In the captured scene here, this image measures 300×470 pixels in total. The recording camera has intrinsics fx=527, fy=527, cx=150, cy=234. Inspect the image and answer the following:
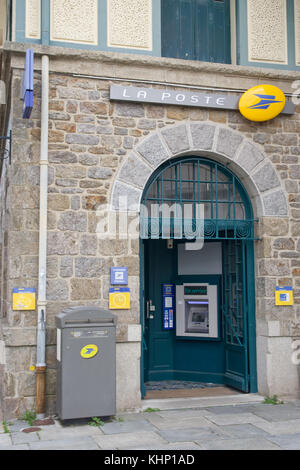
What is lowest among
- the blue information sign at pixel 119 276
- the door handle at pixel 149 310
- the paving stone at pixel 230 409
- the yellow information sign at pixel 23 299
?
the paving stone at pixel 230 409

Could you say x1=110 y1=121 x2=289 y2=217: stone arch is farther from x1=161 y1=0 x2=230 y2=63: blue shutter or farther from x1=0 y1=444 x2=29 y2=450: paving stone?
x1=0 y1=444 x2=29 y2=450: paving stone

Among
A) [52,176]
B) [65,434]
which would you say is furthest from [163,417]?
[52,176]

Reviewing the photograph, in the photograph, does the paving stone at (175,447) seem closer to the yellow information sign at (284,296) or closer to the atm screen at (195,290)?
the yellow information sign at (284,296)

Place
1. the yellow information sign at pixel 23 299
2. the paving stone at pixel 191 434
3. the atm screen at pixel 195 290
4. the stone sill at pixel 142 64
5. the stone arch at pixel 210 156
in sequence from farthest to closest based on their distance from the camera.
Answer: the atm screen at pixel 195 290 < the stone arch at pixel 210 156 < the stone sill at pixel 142 64 < the yellow information sign at pixel 23 299 < the paving stone at pixel 191 434

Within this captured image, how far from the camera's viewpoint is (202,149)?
784 centimetres

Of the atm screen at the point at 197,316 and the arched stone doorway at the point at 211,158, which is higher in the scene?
the arched stone doorway at the point at 211,158

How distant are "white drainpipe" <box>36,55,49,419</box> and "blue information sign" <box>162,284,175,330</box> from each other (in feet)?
10.5

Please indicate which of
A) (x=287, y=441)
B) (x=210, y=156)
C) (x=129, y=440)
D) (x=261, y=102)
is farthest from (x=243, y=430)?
(x=261, y=102)

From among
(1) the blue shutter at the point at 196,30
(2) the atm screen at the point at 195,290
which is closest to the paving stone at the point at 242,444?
(2) the atm screen at the point at 195,290

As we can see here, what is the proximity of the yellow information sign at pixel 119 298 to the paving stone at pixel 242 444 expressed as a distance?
224 centimetres

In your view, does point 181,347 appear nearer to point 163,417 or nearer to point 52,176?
point 163,417

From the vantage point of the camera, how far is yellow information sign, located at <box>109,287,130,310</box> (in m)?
7.20

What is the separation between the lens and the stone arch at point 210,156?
7461 millimetres

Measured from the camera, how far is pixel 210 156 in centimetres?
809
